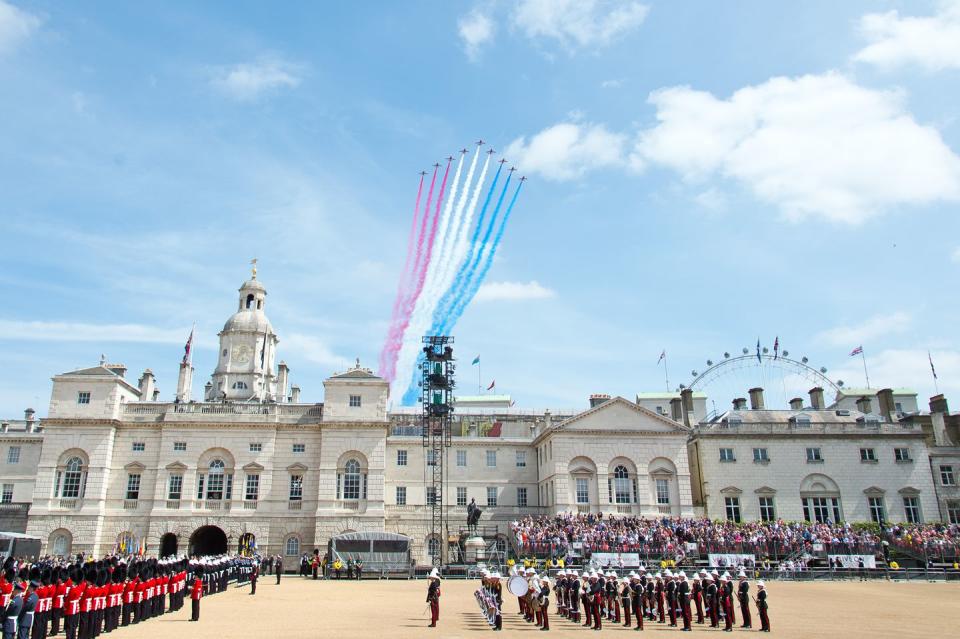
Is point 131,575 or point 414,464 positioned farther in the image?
point 414,464

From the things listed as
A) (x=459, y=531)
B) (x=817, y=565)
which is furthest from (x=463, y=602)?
(x=817, y=565)

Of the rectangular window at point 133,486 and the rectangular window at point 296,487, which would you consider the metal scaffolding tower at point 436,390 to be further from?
the rectangular window at point 133,486

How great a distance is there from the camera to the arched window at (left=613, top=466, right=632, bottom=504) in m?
54.3

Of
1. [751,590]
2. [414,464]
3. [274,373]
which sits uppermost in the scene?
[274,373]

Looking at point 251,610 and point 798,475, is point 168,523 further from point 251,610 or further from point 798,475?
point 798,475

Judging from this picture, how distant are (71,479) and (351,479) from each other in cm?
1897

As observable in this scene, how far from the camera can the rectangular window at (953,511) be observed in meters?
56.8

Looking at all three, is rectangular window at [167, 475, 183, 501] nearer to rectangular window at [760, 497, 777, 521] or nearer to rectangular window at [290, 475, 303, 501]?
rectangular window at [290, 475, 303, 501]

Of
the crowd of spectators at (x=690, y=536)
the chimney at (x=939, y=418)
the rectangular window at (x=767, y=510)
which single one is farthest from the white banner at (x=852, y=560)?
the chimney at (x=939, y=418)

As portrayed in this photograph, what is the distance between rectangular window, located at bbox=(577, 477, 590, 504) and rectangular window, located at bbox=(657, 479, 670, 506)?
527 cm

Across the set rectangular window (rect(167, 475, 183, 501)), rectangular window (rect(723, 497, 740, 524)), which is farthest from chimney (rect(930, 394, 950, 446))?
rectangular window (rect(167, 475, 183, 501))

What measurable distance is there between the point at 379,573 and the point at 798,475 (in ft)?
106

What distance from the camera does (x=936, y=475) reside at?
2290 inches

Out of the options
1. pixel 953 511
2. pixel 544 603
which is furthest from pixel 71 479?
pixel 953 511
